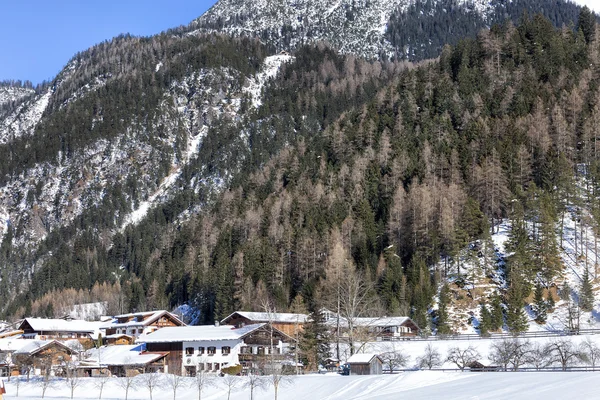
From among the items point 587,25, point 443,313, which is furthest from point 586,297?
point 587,25

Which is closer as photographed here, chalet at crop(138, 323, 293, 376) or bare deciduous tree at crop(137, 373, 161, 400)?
bare deciduous tree at crop(137, 373, 161, 400)

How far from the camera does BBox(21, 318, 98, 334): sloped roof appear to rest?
128m

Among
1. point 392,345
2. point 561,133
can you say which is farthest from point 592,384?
point 561,133

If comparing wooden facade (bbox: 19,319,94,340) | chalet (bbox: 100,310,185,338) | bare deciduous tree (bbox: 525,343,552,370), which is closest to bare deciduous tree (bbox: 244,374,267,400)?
bare deciduous tree (bbox: 525,343,552,370)

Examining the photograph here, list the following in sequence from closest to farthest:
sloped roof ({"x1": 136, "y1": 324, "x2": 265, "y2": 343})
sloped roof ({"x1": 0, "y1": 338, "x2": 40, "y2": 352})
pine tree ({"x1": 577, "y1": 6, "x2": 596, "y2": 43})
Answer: sloped roof ({"x1": 136, "y1": 324, "x2": 265, "y2": 343}) < sloped roof ({"x1": 0, "y1": 338, "x2": 40, "y2": 352}) < pine tree ({"x1": 577, "y1": 6, "x2": 596, "y2": 43})

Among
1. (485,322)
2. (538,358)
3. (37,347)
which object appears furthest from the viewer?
(37,347)

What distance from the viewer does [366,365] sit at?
72938 millimetres

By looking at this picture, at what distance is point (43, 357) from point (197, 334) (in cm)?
2479

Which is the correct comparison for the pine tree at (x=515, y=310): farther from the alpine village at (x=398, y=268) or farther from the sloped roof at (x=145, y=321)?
the sloped roof at (x=145, y=321)

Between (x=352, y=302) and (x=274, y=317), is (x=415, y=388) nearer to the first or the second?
(x=352, y=302)

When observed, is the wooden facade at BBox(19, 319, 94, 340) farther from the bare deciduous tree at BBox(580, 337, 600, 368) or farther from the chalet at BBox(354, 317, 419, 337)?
the bare deciduous tree at BBox(580, 337, 600, 368)

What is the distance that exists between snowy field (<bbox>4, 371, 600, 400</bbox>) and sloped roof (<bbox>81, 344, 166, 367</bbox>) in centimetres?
980

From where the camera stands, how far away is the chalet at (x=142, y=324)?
123 metres

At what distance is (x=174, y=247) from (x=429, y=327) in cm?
10439
